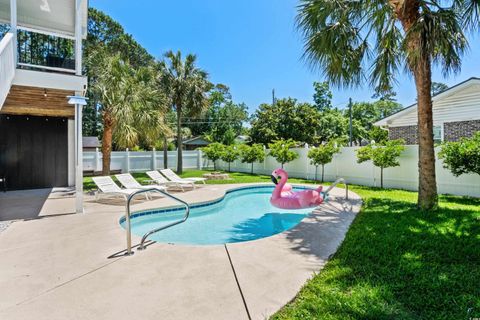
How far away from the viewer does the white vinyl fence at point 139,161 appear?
18.9 metres

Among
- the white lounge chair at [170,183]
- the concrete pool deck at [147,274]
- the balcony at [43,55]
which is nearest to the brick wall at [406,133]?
the concrete pool deck at [147,274]

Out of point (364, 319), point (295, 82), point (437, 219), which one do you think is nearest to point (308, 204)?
point (437, 219)

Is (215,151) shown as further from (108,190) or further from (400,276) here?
(400,276)

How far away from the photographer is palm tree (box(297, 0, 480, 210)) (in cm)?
571

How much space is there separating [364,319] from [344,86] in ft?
22.4

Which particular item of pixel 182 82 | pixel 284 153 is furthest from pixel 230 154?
pixel 182 82

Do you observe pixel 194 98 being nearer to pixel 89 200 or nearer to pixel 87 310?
pixel 89 200

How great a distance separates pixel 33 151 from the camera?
11.9 metres

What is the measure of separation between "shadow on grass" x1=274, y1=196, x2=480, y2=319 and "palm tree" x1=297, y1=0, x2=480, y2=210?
6.14 feet

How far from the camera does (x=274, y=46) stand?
64.2 ft

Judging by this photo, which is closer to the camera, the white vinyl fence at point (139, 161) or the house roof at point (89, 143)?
the white vinyl fence at point (139, 161)

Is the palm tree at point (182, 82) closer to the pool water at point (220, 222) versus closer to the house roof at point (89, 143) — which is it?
the house roof at point (89, 143)

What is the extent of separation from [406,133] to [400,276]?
14195 mm

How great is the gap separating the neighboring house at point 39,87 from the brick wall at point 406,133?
15.6 metres
